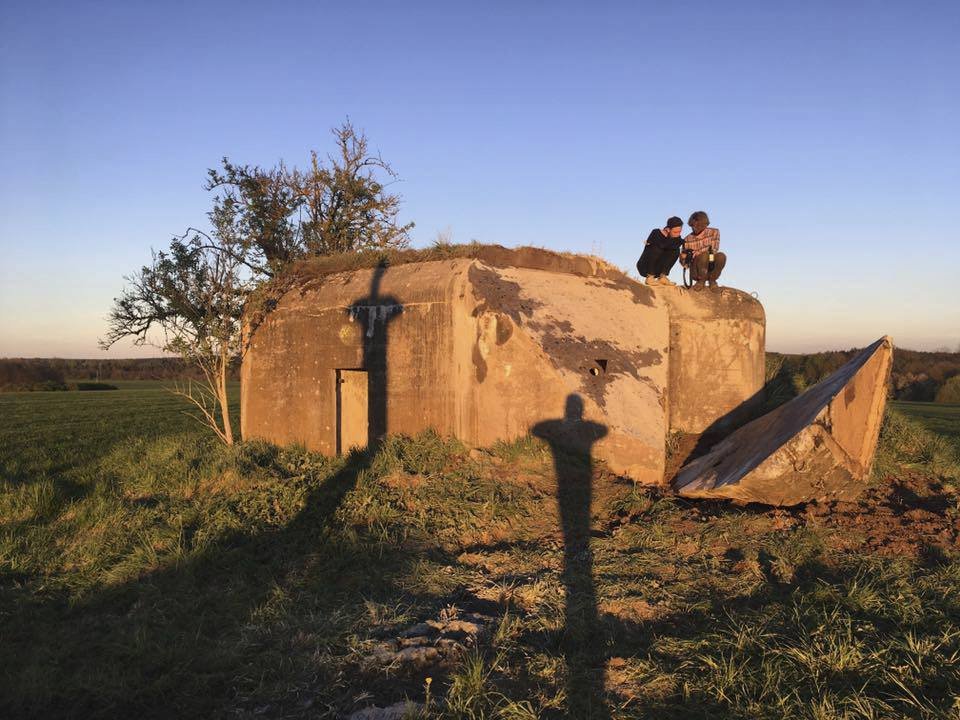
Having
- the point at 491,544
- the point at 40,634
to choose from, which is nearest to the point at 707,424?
the point at 491,544

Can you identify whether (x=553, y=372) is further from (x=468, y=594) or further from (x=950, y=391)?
(x=950, y=391)

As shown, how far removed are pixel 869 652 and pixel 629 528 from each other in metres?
2.08

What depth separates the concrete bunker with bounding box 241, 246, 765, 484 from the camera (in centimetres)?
641

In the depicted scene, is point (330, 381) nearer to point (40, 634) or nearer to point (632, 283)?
point (632, 283)

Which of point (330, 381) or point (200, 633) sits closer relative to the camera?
point (200, 633)

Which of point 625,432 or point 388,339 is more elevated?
point 388,339

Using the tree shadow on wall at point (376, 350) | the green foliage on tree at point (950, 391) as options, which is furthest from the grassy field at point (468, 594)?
the green foliage on tree at point (950, 391)

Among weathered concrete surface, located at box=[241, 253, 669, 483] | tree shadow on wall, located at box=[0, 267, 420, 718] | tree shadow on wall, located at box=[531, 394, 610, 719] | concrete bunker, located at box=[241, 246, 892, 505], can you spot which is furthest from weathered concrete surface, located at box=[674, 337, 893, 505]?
tree shadow on wall, located at box=[0, 267, 420, 718]

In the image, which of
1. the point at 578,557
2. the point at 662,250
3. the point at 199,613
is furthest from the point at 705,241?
the point at 199,613

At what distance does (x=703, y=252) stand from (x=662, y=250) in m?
0.50

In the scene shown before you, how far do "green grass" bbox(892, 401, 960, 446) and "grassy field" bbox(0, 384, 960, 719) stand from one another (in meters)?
9.76

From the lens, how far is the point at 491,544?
197 inches

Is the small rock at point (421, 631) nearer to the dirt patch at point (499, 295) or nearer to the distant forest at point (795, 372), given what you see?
the dirt patch at point (499, 295)

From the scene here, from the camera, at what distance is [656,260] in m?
8.22
